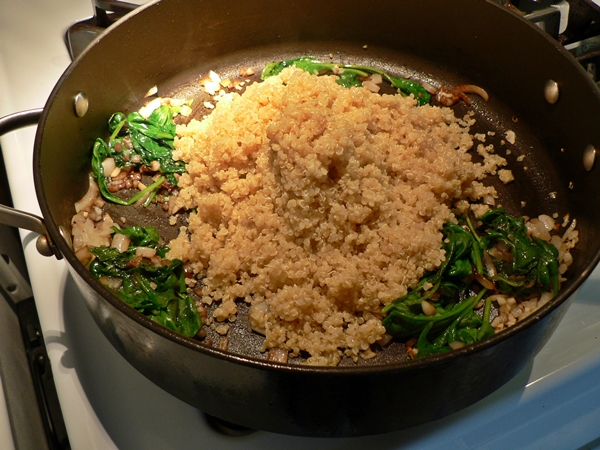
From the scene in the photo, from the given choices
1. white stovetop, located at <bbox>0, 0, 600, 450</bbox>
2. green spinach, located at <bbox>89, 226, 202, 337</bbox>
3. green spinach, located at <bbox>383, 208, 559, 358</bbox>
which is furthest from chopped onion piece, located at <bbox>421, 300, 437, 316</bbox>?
green spinach, located at <bbox>89, 226, 202, 337</bbox>

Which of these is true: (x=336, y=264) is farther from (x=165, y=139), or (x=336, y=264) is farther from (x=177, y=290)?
(x=165, y=139)

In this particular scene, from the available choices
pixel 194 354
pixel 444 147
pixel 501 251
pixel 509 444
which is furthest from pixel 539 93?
pixel 194 354

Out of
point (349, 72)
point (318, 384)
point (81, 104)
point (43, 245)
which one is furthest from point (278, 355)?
point (349, 72)

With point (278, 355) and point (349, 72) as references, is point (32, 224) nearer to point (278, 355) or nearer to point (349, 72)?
point (278, 355)

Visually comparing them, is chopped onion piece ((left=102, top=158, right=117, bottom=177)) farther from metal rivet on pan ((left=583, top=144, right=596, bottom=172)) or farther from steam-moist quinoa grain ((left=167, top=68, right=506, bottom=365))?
metal rivet on pan ((left=583, top=144, right=596, bottom=172))

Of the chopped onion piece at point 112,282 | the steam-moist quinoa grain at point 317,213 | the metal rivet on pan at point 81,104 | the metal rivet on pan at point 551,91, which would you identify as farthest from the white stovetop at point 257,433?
the metal rivet on pan at point 551,91

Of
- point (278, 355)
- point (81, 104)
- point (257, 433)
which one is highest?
point (81, 104)

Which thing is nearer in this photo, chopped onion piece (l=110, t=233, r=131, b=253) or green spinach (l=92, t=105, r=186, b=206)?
chopped onion piece (l=110, t=233, r=131, b=253)
